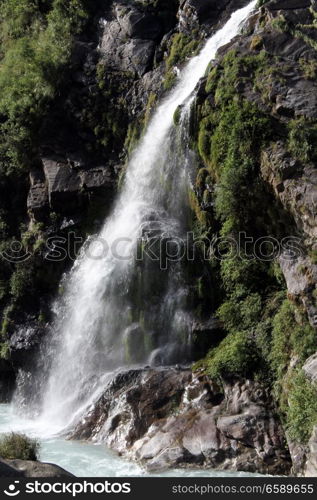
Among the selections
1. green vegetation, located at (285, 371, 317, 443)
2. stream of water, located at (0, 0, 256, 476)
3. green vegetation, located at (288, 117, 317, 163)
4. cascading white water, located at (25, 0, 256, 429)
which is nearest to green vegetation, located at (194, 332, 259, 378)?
stream of water, located at (0, 0, 256, 476)

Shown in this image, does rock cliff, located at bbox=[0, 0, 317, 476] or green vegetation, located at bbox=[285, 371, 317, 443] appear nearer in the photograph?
green vegetation, located at bbox=[285, 371, 317, 443]

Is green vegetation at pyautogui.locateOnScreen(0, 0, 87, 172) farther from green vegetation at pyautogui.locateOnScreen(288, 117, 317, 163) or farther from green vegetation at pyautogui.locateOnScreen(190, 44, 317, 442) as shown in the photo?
green vegetation at pyautogui.locateOnScreen(288, 117, 317, 163)

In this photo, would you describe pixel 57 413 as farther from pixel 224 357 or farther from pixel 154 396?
pixel 224 357

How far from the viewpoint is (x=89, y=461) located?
12.1 metres

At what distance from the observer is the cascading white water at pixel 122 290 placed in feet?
52.9

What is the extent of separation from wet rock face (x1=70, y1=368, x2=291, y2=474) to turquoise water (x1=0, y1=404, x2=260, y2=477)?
0.29 m

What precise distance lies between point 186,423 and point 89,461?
2.28 meters

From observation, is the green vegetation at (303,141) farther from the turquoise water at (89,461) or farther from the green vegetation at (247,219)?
the turquoise water at (89,461)

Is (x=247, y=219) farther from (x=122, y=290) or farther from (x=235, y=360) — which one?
(x=122, y=290)

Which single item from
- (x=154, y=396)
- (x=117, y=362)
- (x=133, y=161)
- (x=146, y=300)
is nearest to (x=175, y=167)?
(x=133, y=161)

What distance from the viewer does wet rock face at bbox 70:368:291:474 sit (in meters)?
11.6
